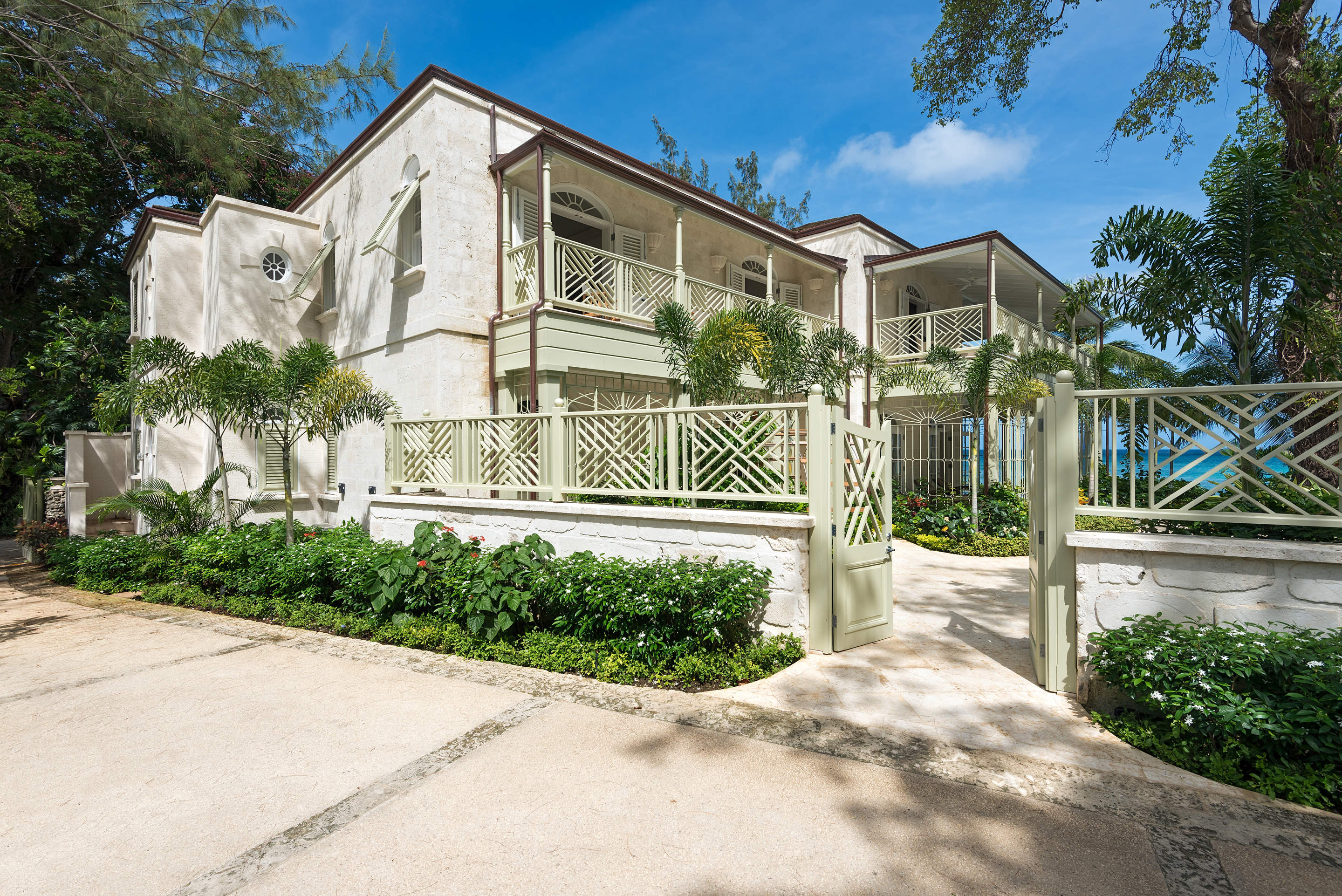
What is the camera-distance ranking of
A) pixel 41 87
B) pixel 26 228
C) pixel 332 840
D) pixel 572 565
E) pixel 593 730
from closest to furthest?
pixel 332 840
pixel 593 730
pixel 572 565
pixel 26 228
pixel 41 87

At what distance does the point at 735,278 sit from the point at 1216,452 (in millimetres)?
10925

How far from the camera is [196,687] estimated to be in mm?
4766

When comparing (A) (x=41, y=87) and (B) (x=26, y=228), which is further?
(A) (x=41, y=87)

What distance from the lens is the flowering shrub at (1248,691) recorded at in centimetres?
303

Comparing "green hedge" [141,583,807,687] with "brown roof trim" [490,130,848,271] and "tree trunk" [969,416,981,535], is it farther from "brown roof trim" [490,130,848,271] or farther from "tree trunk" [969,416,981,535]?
"tree trunk" [969,416,981,535]

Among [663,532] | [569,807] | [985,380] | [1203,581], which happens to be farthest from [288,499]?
[985,380]

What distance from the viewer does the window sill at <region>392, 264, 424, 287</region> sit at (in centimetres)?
929

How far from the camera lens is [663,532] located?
225 inches

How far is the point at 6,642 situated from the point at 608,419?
260 inches

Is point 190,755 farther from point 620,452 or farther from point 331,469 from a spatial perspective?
point 331,469

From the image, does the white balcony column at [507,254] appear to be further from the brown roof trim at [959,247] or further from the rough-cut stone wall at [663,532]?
the brown roof trim at [959,247]

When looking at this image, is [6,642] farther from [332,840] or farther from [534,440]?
[332,840]

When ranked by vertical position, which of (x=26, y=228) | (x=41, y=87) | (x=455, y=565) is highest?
(x=41, y=87)

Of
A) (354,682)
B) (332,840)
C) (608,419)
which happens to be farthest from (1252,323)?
(354,682)
